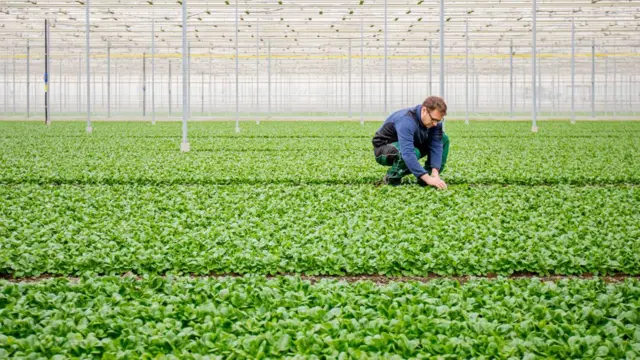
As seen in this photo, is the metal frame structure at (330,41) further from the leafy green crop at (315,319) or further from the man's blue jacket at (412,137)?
the leafy green crop at (315,319)

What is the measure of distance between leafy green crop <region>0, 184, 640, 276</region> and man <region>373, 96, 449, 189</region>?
399 millimetres

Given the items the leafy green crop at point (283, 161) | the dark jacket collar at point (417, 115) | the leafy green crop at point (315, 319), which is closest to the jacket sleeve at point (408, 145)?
the dark jacket collar at point (417, 115)

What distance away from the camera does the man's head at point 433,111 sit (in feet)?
30.3

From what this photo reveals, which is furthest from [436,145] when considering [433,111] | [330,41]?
[330,41]

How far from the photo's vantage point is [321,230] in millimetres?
6992

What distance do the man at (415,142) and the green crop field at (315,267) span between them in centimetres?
33

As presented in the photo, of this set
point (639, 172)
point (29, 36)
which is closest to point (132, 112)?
point (29, 36)

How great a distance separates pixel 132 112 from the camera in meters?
55.1

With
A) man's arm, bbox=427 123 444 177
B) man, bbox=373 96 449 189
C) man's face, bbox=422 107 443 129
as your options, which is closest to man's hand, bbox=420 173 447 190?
man, bbox=373 96 449 189

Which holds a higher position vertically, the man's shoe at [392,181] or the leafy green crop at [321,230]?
the man's shoe at [392,181]

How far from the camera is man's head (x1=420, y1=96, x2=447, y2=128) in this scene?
9234 millimetres

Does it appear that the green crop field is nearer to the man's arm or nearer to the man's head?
the man's arm

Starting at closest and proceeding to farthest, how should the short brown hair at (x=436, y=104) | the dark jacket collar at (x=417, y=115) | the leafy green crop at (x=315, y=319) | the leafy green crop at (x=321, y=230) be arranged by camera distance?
the leafy green crop at (x=315, y=319) → the leafy green crop at (x=321, y=230) → the short brown hair at (x=436, y=104) → the dark jacket collar at (x=417, y=115)

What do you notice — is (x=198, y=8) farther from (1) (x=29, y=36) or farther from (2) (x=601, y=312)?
(2) (x=601, y=312)
